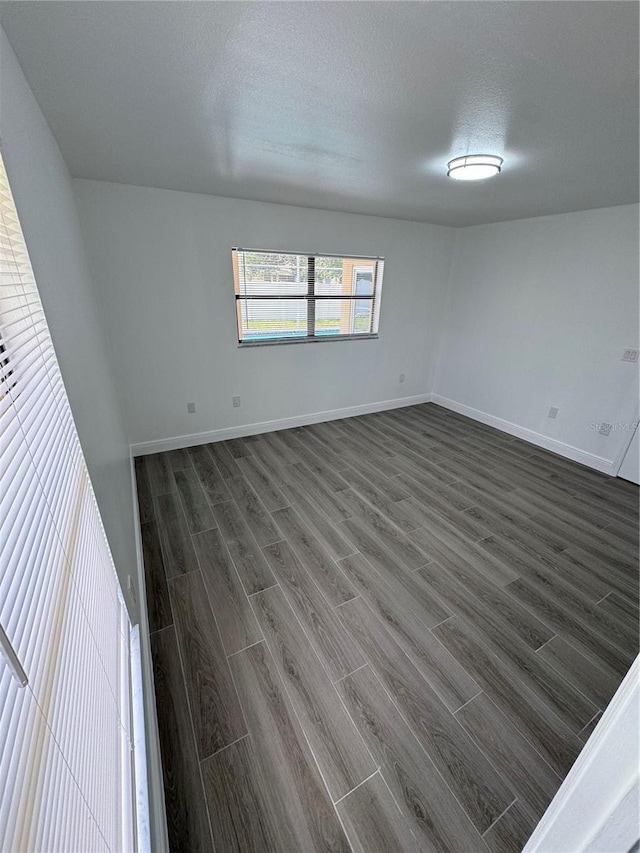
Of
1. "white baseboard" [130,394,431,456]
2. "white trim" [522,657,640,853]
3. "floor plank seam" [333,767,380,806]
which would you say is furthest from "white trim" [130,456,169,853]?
"white baseboard" [130,394,431,456]

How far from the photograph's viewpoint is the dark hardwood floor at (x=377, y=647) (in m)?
1.13

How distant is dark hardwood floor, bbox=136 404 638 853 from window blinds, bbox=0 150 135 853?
540 millimetres

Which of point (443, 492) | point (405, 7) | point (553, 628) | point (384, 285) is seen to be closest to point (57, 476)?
point (405, 7)

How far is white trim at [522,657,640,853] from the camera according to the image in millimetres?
459

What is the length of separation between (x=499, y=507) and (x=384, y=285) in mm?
2675

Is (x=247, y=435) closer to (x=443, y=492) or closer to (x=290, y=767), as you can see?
(x=443, y=492)

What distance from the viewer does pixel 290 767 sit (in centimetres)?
121

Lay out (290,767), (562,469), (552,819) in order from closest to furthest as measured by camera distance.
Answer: (552,819)
(290,767)
(562,469)

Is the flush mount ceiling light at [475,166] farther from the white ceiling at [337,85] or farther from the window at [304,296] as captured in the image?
the window at [304,296]

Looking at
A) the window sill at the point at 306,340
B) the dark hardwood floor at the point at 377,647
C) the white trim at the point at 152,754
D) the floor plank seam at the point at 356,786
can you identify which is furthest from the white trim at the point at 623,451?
the white trim at the point at 152,754

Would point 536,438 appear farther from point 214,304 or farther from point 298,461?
point 214,304

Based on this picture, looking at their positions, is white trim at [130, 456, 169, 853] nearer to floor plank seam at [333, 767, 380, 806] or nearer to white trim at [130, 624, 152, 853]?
white trim at [130, 624, 152, 853]

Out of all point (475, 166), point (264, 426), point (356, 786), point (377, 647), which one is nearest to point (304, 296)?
point (264, 426)

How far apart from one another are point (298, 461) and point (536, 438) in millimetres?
2651
